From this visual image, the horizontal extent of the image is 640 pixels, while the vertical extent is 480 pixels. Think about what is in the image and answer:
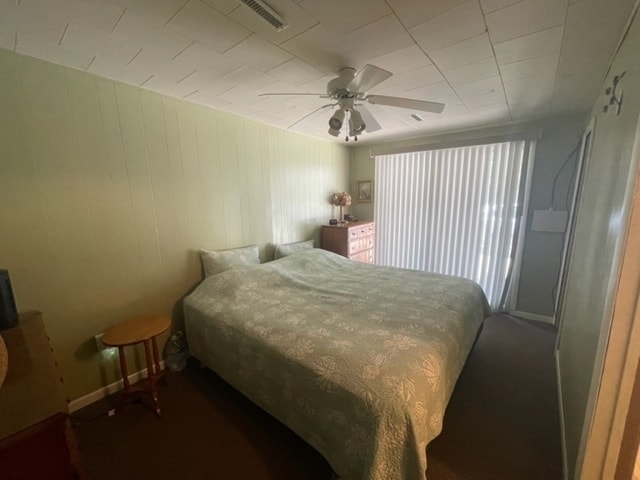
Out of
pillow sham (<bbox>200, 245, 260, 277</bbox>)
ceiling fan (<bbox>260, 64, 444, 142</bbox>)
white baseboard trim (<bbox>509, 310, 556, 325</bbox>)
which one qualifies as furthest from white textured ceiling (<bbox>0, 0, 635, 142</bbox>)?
white baseboard trim (<bbox>509, 310, 556, 325</bbox>)

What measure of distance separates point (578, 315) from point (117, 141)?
3409 mm

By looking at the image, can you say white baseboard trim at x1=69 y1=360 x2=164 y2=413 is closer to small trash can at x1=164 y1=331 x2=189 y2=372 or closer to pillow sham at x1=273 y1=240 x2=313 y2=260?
small trash can at x1=164 y1=331 x2=189 y2=372

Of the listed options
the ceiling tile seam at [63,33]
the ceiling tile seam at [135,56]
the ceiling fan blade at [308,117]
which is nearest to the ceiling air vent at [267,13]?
the ceiling tile seam at [135,56]

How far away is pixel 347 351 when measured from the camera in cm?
141

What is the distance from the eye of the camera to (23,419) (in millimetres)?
736

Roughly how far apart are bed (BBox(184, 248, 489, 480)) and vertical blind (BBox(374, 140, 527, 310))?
1.33m

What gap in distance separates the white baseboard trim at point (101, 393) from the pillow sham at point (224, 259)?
3.26 feet

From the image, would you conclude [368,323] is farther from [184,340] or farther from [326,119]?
[326,119]

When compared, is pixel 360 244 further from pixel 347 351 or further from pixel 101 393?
pixel 101 393

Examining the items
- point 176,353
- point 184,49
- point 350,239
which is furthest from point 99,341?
point 350,239

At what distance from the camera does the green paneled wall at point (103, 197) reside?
1.61 m

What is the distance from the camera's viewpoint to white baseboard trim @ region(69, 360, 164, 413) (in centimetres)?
191

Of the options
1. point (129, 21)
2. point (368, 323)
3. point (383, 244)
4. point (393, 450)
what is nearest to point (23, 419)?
point (393, 450)

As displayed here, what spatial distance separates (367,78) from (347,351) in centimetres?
162
